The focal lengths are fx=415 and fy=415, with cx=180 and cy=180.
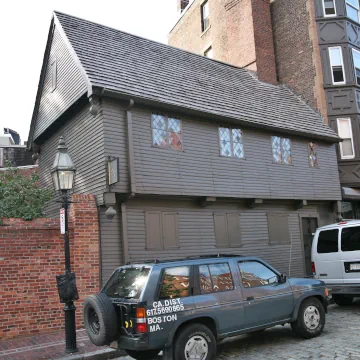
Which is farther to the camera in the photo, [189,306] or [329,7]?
[329,7]

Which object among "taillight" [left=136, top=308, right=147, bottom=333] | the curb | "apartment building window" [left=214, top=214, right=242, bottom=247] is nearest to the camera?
"taillight" [left=136, top=308, right=147, bottom=333]

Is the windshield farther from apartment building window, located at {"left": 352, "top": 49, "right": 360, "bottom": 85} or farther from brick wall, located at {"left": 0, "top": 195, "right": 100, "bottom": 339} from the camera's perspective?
apartment building window, located at {"left": 352, "top": 49, "right": 360, "bottom": 85}

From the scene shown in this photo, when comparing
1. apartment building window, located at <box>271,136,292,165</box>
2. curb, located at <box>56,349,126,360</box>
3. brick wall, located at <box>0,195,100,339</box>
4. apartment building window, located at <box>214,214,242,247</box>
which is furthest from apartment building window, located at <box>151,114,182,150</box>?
curb, located at <box>56,349,126,360</box>

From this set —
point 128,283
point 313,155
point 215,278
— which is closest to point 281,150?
point 313,155

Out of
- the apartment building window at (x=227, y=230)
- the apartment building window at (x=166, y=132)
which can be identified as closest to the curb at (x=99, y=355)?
the apartment building window at (x=166, y=132)

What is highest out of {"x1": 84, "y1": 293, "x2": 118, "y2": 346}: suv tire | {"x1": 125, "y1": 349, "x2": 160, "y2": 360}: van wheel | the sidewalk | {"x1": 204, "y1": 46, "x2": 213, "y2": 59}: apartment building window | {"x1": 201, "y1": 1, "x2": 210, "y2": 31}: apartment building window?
{"x1": 201, "y1": 1, "x2": 210, "y2": 31}: apartment building window

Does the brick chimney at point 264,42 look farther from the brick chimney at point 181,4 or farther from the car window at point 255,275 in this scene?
the car window at point 255,275

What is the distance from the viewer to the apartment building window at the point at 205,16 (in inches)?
958

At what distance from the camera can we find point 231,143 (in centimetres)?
1353

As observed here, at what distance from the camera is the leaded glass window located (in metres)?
16.0

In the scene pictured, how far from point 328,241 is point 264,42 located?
1215 centimetres

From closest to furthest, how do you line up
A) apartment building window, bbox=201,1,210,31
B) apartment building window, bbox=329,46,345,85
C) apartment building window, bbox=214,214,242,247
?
apartment building window, bbox=214,214,242,247
apartment building window, bbox=329,46,345,85
apartment building window, bbox=201,1,210,31

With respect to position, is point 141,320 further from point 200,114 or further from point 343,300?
point 200,114

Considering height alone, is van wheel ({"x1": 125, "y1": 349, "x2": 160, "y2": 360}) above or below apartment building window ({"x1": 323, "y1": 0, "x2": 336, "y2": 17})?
below
